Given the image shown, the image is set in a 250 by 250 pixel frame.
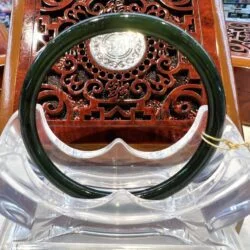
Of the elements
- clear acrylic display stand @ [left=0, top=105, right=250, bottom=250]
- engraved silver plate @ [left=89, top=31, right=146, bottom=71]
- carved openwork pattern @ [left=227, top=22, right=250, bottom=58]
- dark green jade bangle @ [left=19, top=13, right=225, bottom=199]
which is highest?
carved openwork pattern @ [left=227, top=22, right=250, bottom=58]

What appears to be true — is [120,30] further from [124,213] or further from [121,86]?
[121,86]

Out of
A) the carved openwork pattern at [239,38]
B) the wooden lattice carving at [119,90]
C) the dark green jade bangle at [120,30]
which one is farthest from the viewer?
the carved openwork pattern at [239,38]

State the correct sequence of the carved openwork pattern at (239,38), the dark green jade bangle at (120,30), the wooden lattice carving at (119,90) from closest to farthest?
the dark green jade bangle at (120,30) < the wooden lattice carving at (119,90) < the carved openwork pattern at (239,38)

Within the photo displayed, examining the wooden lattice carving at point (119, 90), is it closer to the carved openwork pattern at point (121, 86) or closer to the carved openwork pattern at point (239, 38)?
the carved openwork pattern at point (121, 86)

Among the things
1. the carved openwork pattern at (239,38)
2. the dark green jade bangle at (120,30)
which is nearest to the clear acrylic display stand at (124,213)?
the dark green jade bangle at (120,30)

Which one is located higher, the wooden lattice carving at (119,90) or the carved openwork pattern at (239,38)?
the carved openwork pattern at (239,38)

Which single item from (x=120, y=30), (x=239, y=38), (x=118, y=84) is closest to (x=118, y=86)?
(x=118, y=84)

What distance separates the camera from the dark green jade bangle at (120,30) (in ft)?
1.57

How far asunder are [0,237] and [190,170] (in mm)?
248

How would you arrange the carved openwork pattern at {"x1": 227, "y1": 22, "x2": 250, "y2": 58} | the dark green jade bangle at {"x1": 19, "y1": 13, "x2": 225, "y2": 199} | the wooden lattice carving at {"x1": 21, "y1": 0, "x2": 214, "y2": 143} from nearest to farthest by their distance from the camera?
the dark green jade bangle at {"x1": 19, "y1": 13, "x2": 225, "y2": 199} → the wooden lattice carving at {"x1": 21, "y1": 0, "x2": 214, "y2": 143} → the carved openwork pattern at {"x1": 227, "y1": 22, "x2": 250, "y2": 58}

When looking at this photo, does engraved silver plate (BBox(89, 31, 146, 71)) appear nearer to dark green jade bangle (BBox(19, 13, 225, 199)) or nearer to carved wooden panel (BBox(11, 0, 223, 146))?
carved wooden panel (BBox(11, 0, 223, 146))

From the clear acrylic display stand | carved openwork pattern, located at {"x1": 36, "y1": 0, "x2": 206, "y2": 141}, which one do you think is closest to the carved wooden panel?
carved openwork pattern, located at {"x1": 36, "y1": 0, "x2": 206, "y2": 141}

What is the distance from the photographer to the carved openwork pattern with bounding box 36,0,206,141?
82 cm

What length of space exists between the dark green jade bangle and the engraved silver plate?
33 centimetres
